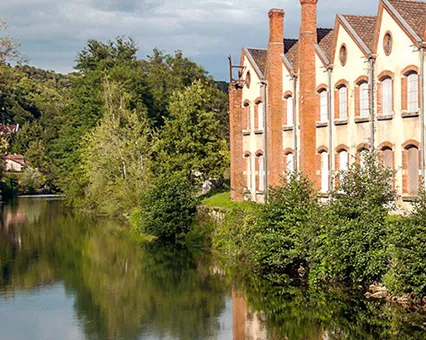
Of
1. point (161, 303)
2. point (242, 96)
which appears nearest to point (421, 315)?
point (161, 303)

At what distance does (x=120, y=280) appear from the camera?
27031 millimetres

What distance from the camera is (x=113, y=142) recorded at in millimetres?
A: 50625

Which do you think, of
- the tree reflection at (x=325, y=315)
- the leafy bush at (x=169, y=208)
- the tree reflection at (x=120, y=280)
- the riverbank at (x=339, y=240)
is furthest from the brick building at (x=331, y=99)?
the tree reflection at (x=325, y=315)

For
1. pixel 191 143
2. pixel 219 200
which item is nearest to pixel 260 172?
pixel 219 200

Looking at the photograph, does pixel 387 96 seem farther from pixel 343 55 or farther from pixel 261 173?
pixel 261 173

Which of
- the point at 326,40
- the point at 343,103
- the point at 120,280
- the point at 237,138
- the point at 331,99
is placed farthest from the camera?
the point at 237,138

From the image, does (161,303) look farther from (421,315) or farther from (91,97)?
(91,97)

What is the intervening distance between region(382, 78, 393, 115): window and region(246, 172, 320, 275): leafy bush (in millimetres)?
4878

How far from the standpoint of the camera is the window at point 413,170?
26328mm

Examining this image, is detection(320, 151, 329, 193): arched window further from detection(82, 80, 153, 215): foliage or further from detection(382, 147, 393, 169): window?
detection(82, 80, 153, 215): foliage

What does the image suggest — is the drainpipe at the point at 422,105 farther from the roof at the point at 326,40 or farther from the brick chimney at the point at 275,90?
the brick chimney at the point at 275,90

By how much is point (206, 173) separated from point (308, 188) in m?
19.6

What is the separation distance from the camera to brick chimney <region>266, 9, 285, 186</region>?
116 ft

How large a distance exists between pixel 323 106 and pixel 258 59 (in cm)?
794
